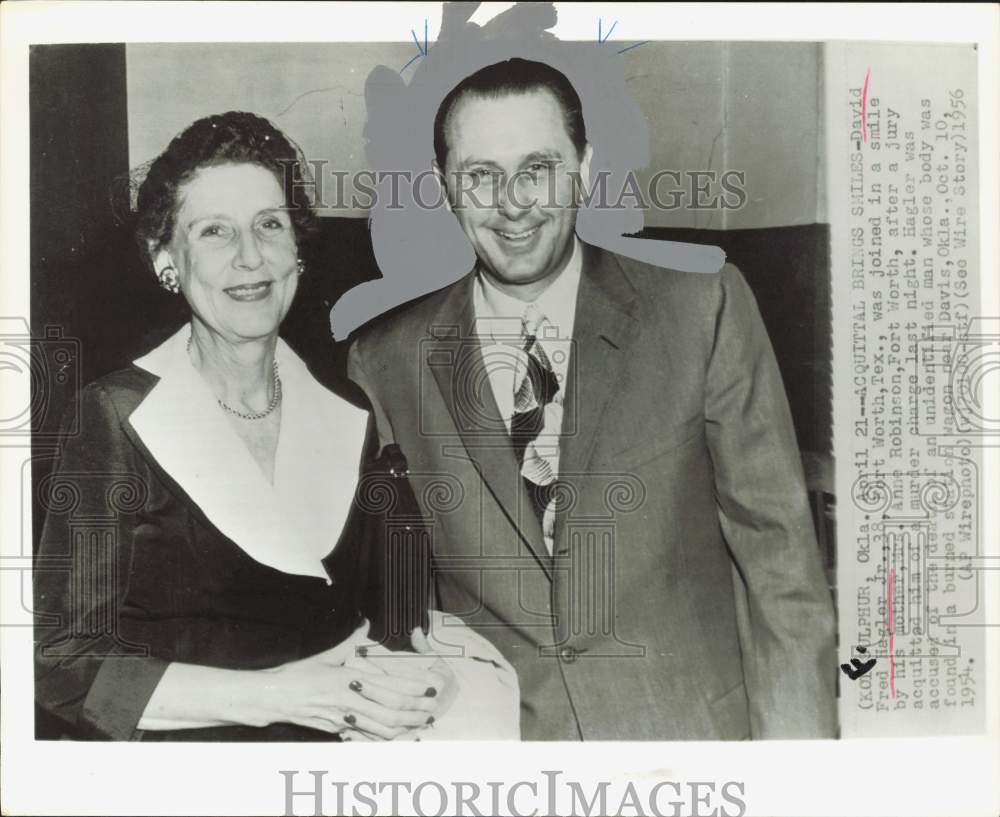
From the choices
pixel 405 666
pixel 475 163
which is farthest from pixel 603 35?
pixel 405 666

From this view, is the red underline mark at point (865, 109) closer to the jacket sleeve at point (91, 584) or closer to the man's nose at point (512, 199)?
the man's nose at point (512, 199)

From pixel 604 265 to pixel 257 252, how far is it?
90cm

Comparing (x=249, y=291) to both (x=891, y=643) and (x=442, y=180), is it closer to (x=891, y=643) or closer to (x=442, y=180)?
(x=442, y=180)

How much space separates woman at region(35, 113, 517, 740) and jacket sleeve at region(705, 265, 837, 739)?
662 mm

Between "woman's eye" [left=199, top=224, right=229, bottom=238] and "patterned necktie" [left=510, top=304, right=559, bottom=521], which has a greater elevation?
"woman's eye" [left=199, top=224, right=229, bottom=238]

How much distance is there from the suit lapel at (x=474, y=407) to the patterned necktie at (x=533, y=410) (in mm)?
23

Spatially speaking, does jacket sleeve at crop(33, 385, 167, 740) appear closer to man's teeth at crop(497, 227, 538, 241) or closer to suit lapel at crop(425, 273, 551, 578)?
suit lapel at crop(425, 273, 551, 578)

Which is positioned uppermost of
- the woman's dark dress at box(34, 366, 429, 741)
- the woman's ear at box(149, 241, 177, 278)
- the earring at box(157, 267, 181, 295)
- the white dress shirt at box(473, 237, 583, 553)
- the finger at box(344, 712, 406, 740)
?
the woman's ear at box(149, 241, 177, 278)

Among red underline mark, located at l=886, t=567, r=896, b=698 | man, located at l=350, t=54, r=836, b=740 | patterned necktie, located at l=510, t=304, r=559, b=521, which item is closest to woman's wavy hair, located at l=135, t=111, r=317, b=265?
man, located at l=350, t=54, r=836, b=740

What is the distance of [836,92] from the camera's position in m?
2.32

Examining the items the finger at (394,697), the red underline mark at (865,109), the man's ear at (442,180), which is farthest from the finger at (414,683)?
the red underline mark at (865,109)

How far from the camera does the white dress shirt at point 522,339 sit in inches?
88.9

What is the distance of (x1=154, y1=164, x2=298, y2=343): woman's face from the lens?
2.26 meters

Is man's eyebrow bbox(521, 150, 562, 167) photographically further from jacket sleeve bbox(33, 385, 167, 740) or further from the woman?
jacket sleeve bbox(33, 385, 167, 740)
